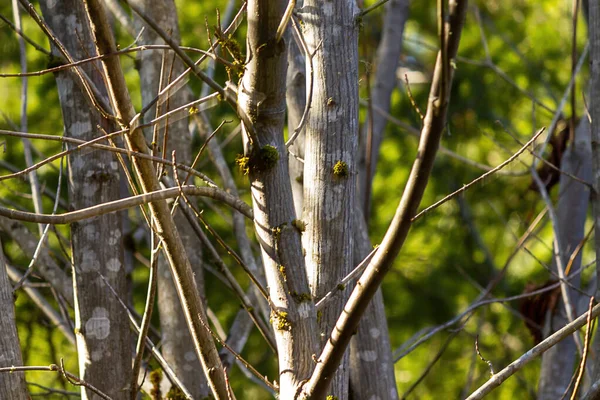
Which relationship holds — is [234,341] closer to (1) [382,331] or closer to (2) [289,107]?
(1) [382,331]

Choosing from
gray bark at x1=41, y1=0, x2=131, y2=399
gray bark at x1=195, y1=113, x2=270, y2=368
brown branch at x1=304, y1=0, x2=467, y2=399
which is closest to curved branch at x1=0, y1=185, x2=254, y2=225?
brown branch at x1=304, y1=0, x2=467, y2=399

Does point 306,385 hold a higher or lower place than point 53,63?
lower

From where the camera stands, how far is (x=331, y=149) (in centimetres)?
199

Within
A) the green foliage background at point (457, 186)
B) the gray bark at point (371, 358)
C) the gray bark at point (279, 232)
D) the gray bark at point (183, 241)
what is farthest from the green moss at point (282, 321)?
the green foliage background at point (457, 186)

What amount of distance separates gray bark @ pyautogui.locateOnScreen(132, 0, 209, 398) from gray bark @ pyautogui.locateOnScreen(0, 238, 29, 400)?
976 mm

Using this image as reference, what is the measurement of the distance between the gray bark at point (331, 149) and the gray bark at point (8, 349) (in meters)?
0.86

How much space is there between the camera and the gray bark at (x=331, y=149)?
1.94 m

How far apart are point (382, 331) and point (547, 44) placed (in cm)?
588

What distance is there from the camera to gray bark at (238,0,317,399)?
1.51m

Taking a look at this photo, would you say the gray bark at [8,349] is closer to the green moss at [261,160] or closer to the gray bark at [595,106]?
the green moss at [261,160]

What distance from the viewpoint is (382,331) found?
8.52ft

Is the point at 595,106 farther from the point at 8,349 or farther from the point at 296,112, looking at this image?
the point at 8,349

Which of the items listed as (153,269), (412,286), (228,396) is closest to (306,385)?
(228,396)

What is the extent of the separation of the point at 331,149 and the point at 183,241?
1249 millimetres
